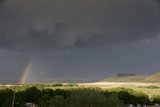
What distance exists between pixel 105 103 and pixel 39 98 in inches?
1668

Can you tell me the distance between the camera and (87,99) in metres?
69.9

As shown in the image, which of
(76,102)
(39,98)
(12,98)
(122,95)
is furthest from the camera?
(122,95)

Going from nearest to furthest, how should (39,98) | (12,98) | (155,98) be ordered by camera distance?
(12,98), (39,98), (155,98)

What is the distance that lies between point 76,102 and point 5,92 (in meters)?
40.2

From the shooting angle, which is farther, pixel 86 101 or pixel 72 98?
pixel 72 98

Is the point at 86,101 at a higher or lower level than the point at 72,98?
lower

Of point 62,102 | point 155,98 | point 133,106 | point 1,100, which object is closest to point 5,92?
point 1,100

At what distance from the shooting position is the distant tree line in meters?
70.3

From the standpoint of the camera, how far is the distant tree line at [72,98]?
7031cm

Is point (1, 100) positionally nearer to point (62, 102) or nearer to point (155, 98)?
point (62, 102)

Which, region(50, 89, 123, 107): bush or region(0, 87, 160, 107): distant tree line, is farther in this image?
region(0, 87, 160, 107): distant tree line

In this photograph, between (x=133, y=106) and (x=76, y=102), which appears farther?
(x=133, y=106)

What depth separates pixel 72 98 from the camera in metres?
71.6

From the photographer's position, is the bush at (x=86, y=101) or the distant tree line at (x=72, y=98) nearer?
the bush at (x=86, y=101)
